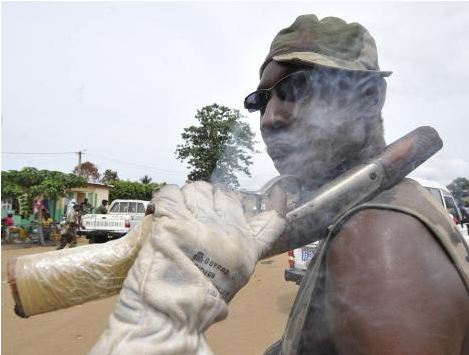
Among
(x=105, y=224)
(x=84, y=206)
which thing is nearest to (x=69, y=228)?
(x=105, y=224)

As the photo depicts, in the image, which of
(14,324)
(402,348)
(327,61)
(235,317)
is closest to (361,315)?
(402,348)

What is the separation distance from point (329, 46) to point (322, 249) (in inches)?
23.7

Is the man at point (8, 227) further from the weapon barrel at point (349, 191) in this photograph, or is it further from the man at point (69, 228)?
the weapon barrel at point (349, 191)

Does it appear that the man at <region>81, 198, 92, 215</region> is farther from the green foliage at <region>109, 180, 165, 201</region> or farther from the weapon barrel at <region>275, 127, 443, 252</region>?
the weapon barrel at <region>275, 127, 443, 252</region>

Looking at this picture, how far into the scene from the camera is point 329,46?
4.16 ft

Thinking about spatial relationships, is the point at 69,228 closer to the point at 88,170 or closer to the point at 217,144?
the point at 217,144

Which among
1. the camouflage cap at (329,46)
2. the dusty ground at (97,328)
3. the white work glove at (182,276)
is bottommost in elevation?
the dusty ground at (97,328)

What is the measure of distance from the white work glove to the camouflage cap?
0.57 metres

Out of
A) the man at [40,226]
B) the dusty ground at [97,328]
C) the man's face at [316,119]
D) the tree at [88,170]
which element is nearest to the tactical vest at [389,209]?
the man's face at [316,119]

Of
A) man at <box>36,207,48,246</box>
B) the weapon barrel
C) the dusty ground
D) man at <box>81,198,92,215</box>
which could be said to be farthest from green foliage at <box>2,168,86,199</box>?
the weapon barrel

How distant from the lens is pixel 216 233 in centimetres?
87

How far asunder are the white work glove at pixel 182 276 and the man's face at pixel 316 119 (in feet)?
1.47

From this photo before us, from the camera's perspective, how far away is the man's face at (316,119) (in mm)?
1293

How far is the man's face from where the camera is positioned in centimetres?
129
